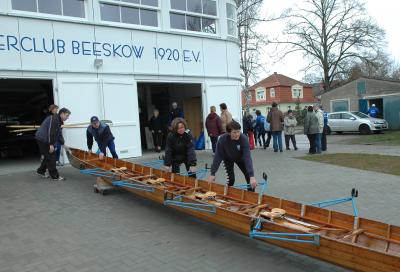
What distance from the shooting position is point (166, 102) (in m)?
17.8

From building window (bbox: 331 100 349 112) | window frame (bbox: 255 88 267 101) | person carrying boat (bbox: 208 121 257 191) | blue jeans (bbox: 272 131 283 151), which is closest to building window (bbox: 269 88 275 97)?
window frame (bbox: 255 88 267 101)

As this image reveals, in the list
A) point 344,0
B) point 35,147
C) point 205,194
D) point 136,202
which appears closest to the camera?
point 205,194

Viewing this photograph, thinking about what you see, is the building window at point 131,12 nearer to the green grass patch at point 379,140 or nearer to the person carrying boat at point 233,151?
the person carrying boat at point 233,151

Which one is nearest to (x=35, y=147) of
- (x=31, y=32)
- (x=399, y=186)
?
(x=31, y=32)

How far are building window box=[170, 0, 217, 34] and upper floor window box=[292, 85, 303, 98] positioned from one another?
4770 centimetres

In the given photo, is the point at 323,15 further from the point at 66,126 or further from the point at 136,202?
the point at 136,202

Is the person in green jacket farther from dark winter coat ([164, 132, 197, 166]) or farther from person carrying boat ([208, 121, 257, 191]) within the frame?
person carrying boat ([208, 121, 257, 191])

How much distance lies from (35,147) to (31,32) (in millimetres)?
7467

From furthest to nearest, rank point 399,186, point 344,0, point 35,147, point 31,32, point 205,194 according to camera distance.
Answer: point 344,0, point 35,147, point 31,32, point 399,186, point 205,194

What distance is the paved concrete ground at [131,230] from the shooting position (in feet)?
15.6

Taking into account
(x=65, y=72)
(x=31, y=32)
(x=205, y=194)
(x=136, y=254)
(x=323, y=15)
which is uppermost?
(x=323, y=15)

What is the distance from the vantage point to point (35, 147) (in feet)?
56.5

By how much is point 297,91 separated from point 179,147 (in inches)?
2260

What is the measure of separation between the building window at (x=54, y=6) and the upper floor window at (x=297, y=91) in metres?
52.4
